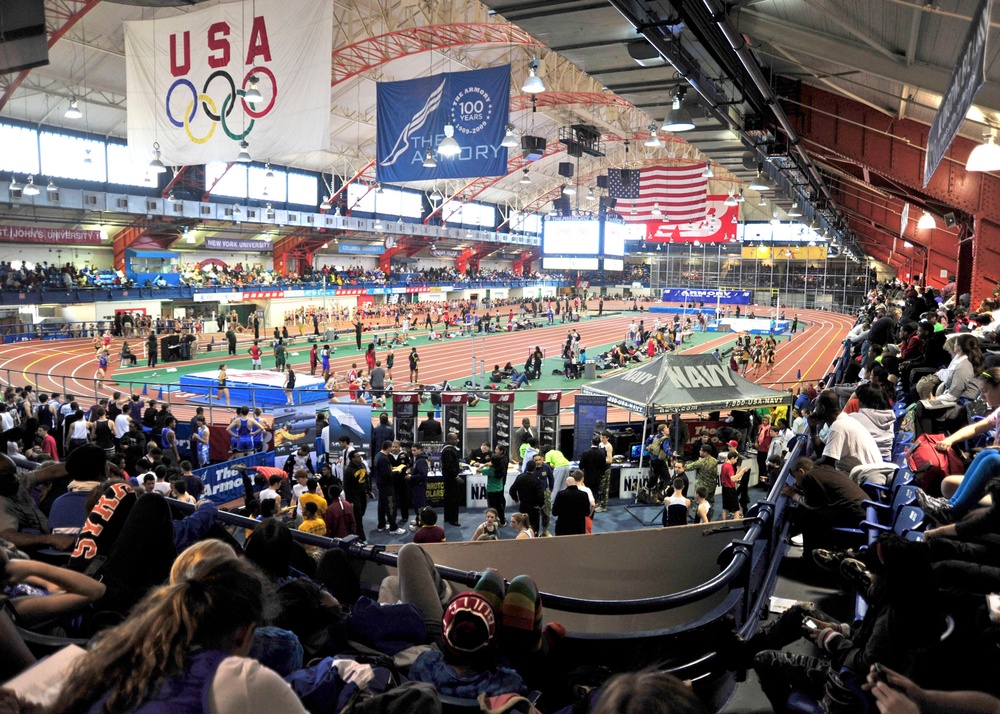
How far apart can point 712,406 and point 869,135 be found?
16.5 ft

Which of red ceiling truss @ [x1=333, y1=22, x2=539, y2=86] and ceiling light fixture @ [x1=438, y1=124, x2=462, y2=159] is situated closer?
ceiling light fixture @ [x1=438, y1=124, x2=462, y2=159]

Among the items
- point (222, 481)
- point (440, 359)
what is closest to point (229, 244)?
point (440, 359)

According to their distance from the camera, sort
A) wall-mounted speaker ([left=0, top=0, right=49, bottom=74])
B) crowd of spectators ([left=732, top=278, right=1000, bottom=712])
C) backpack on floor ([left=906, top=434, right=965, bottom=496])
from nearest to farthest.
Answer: crowd of spectators ([left=732, top=278, right=1000, bottom=712])
backpack on floor ([left=906, top=434, right=965, bottom=496])
wall-mounted speaker ([left=0, top=0, right=49, bottom=74])

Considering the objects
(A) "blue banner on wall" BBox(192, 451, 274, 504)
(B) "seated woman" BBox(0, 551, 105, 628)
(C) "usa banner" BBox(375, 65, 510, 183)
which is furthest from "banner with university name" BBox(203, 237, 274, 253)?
(B) "seated woman" BBox(0, 551, 105, 628)

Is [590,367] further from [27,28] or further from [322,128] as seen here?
[27,28]

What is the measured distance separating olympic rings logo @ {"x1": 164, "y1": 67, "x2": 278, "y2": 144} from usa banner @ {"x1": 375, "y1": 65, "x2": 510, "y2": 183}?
4.38 metres

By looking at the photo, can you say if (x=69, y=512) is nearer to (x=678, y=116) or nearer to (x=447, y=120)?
(x=678, y=116)

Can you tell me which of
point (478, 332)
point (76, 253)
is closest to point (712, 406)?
point (478, 332)

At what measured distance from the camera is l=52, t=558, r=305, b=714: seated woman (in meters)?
1.68

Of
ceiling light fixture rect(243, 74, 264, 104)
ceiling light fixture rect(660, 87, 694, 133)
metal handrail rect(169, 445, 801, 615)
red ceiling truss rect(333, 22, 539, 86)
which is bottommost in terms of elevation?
metal handrail rect(169, 445, 801, 615)

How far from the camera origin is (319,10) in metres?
10.7

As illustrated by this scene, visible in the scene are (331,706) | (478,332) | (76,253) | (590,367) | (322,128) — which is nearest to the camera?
(331,706)

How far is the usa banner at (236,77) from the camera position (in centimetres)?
1080

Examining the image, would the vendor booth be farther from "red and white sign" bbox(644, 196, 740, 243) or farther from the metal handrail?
"red and white sign" bbox(644, 196, 740, 243)
